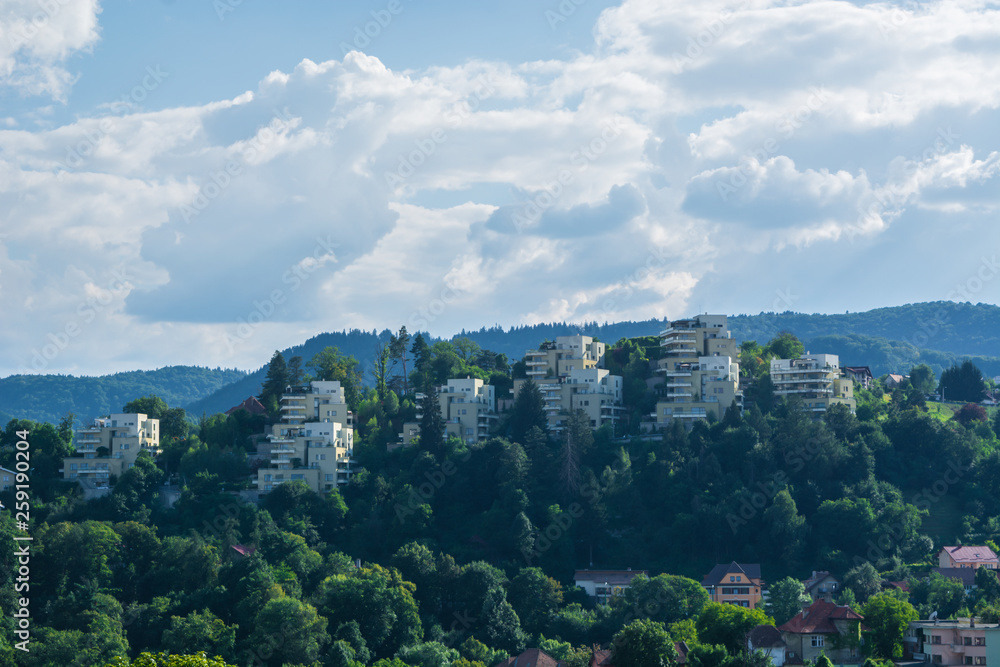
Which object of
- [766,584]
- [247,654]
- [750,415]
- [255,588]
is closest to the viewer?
[247,654]

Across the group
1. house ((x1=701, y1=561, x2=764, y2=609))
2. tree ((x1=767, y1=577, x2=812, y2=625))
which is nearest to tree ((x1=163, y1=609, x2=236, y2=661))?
house ((x1=701, y1=561, x2=764, y2=609))

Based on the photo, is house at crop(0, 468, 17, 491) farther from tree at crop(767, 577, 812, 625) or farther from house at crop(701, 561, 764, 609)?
tree at crop(767, 577, 812, 625)

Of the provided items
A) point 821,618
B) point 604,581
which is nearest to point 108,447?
point 604,581

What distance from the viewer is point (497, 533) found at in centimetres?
9462

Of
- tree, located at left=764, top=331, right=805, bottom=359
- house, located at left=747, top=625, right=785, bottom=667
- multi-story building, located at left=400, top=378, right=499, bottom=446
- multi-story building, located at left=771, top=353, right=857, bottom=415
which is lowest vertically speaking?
house, located at left=747, top=625, right=785, bottom=667

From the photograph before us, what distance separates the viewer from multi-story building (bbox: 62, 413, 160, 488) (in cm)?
10575

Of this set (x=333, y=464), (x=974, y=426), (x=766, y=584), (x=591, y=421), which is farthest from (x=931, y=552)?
(x=333, y=464)

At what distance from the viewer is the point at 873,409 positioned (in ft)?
362

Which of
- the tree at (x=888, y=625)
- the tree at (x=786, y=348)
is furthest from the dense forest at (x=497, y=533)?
the tree at (x=786, y=348)

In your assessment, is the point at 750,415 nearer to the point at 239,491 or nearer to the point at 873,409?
the point at 873,409

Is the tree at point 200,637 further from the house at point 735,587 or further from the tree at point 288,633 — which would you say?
the house at point 735,587

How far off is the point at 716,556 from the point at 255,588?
33587mm

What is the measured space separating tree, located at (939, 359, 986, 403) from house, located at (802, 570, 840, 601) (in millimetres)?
46984

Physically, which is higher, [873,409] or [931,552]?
[873,409]
